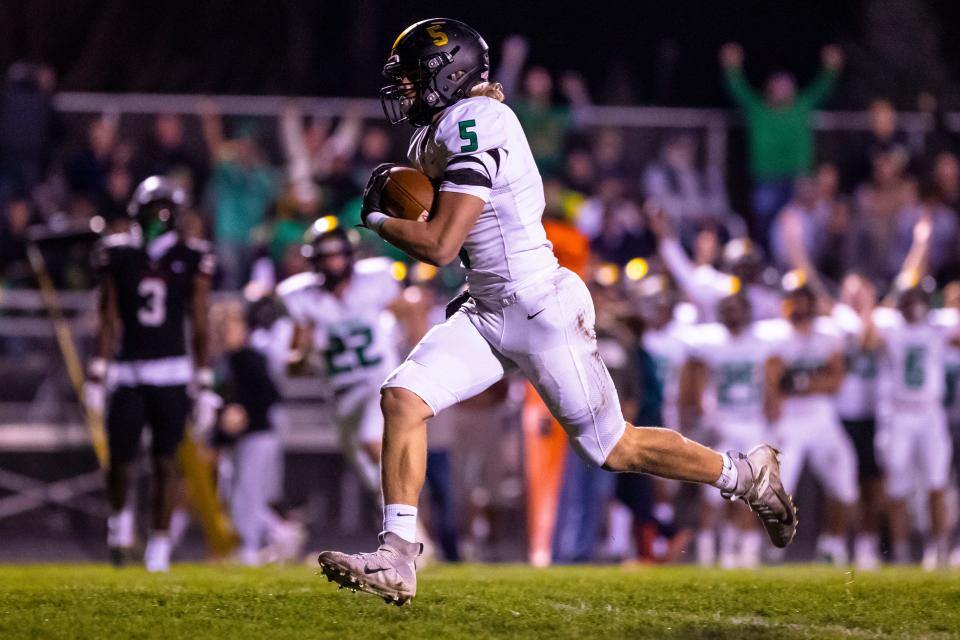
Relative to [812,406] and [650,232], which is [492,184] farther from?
[650,232]

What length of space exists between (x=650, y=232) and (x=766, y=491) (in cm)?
722

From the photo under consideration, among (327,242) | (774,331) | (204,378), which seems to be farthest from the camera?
(774,331)

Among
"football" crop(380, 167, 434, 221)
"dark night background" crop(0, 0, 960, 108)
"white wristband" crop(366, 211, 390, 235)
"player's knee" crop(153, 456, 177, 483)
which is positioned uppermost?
"dark night background" crop(0, 0, 960, 108)

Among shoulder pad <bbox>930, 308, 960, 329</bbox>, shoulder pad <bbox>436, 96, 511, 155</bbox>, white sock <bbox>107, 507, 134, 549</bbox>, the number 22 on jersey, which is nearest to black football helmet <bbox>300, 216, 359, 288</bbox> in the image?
the number 22 on jersey

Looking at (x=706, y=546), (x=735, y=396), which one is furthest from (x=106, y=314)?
(x=706, y=546)

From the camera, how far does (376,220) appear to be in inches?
199

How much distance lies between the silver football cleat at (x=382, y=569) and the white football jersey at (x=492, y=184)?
0.92 metres

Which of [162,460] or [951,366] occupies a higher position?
[951,366]

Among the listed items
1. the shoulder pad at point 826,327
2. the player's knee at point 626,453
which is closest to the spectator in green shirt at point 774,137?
the shoulder pad at point 826,327

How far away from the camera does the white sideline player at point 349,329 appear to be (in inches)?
345

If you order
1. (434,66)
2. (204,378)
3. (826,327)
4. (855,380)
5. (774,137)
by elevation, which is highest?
(774,137)

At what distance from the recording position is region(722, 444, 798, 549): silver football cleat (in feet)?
18.1

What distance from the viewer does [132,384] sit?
8.14 metres

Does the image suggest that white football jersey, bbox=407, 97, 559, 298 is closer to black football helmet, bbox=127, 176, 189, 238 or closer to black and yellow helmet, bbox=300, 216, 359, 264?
black football helmet, bbox=127, 176, 189, 238
